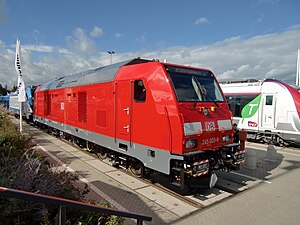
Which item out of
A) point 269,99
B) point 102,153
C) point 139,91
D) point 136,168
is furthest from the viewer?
point 269,99

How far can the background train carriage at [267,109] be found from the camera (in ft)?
39.3

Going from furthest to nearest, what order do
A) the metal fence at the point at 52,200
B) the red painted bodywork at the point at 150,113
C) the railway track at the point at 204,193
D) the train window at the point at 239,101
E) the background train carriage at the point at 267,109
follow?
the train window at the point at 239,101
the background train carriage at the point at 267,109
the railway track at the point at 204,193
the red painted bodywork at the point at 150,113
the metal fence at the point at 52,200

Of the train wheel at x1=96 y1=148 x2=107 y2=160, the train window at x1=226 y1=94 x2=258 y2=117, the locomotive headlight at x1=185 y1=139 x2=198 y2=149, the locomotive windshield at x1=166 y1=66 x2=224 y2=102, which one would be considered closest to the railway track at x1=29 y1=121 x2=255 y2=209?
the locomotive headlight at x1=185 y1=139 x2=198 y2=149

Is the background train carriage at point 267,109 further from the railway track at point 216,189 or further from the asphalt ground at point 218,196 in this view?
the railway track at point 216,189

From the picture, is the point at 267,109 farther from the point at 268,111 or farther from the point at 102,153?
the point at 102,153

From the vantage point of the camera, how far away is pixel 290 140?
479 inches

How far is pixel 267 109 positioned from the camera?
42.3 ft

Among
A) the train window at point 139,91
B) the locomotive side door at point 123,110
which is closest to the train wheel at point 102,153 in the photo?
the locomotive side door at point 123,110

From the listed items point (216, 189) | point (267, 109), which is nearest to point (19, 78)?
point (216, 189)

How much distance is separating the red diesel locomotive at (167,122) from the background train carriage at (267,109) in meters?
7.28

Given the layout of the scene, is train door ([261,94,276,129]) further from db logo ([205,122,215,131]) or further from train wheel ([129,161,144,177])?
train wheel ([129,161,144,177])

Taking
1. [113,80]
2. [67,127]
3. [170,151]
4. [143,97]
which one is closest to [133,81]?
[143,97]

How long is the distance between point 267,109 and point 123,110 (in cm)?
933

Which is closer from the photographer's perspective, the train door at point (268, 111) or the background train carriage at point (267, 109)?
the background train carriage at point (267, 109)
